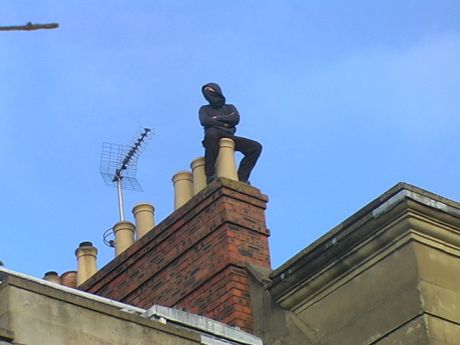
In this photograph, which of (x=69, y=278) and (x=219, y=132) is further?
(x=69, y=278)

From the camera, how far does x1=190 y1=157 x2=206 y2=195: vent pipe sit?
19.6 m

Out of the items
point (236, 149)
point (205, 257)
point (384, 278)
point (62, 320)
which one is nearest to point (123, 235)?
point (236, 149)

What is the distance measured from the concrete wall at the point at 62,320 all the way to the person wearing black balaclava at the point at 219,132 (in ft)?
18.3

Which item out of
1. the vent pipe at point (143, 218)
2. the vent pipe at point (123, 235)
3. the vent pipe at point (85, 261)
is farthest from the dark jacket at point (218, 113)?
the vent pipe at point (85, 261)

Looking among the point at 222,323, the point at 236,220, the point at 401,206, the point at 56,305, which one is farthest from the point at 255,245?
the point at 56,305

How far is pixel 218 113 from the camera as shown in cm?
1991

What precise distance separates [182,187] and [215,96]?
53.5 inches

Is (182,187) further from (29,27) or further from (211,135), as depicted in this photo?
(29,27)

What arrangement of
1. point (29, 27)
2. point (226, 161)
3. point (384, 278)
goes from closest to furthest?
point (29, 27) < point (384, 278) < point (226, 161)

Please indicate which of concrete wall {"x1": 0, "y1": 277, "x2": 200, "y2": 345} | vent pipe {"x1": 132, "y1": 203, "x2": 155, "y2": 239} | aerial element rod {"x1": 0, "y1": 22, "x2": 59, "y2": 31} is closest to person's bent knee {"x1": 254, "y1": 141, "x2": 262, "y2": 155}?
vent pipe {"x1": 132, "y1": 203, "x2": 155, "y2": 239}

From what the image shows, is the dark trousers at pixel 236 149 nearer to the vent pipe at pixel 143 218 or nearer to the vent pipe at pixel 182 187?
the vent pipe at pixel 182 187

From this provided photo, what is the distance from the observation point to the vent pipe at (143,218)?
20.4 metres

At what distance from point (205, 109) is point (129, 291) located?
2.73 metres

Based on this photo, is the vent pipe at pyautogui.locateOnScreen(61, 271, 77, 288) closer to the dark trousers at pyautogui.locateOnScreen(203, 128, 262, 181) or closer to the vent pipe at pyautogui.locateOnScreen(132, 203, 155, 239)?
the vent pipe at pyautogui.locateOnScreen(132, 203, 155, 239)
